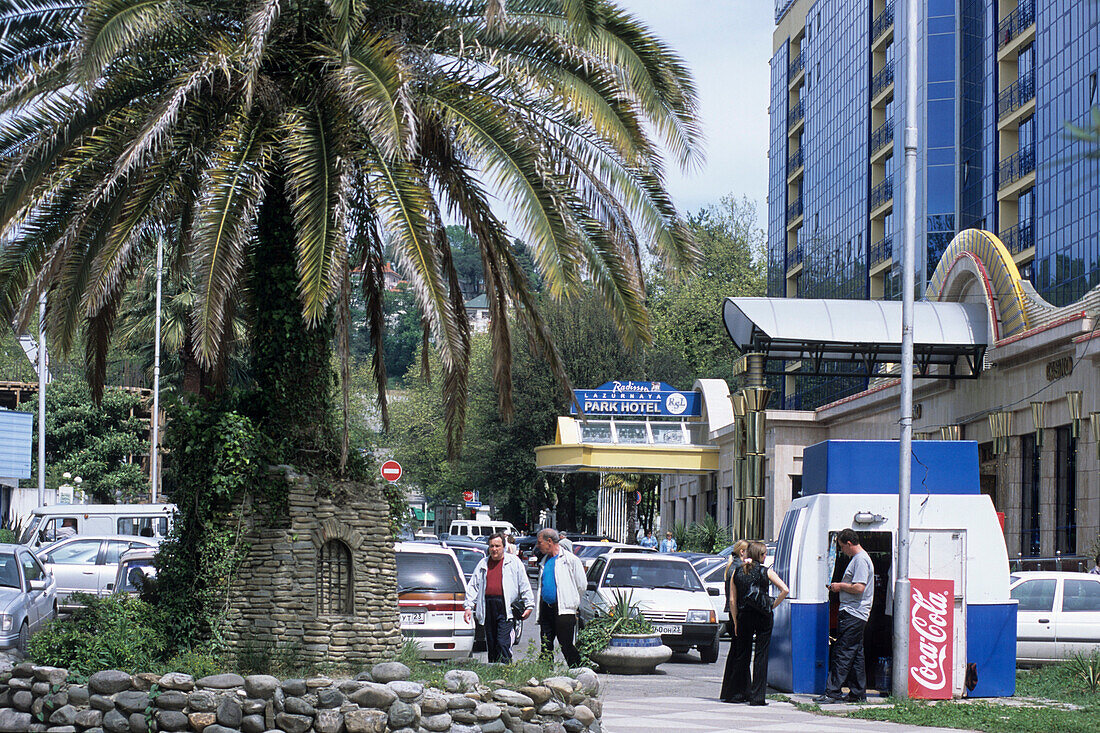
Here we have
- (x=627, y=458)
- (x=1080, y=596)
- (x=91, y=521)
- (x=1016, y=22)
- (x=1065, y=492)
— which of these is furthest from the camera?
(x=627, y=458)

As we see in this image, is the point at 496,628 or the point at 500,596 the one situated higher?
the point at 500,596

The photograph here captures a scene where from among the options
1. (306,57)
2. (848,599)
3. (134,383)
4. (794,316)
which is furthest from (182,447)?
(134,383)

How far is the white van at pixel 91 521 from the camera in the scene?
1284 inches

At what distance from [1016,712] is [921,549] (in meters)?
2.24

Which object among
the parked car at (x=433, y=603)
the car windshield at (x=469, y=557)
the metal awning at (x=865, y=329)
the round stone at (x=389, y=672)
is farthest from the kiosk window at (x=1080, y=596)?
the car windshield at (x=469, y=557)

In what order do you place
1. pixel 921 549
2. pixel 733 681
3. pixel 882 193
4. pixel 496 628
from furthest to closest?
pixel 882 193, pixel 921 549, pixel 496 628, pixel 733 681

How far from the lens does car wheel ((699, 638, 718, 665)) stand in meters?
19.9

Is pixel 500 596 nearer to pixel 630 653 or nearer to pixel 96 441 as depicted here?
pixel 630 653

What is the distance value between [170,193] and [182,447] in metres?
2.43

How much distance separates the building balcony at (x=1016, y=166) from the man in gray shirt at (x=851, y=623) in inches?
1214

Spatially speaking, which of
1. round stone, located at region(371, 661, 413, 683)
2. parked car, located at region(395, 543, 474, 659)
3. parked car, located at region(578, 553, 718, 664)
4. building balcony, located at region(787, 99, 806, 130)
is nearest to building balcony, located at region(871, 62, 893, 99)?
building balcony, located at region(787, 99, 806, 130)

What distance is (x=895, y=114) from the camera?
167 feet

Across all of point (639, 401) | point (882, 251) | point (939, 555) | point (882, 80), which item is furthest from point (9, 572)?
point (882, 80)

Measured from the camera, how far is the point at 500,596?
566 inches
